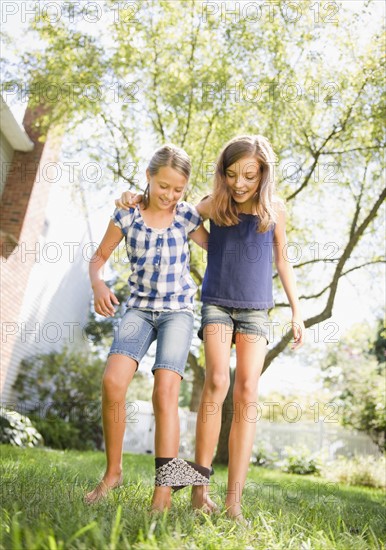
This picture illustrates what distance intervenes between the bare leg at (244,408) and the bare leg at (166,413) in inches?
11.1

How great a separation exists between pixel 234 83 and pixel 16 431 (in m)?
5.44

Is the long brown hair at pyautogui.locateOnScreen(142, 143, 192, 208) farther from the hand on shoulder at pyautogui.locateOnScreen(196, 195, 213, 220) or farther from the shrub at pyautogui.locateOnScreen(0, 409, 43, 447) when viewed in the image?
the shrub at pyautogui.locateOnScreen(0, 409, 43, 447)

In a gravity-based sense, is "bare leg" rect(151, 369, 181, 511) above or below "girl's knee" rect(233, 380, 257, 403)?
below

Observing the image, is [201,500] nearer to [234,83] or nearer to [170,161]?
[170,161]

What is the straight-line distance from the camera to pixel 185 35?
812 centimetres

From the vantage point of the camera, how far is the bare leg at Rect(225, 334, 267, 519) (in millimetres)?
2676

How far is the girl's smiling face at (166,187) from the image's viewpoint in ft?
9.55

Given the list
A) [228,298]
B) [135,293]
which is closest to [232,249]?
[228,298]

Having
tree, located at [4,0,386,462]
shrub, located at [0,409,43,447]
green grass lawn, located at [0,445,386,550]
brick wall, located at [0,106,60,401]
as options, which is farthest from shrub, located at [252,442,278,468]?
green grass lawn, located at [0,445,386,550]

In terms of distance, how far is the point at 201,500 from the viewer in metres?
2.57

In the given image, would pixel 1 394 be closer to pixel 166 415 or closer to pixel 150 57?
pixel 150 57

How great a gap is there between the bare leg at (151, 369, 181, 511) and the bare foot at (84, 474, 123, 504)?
0.91 feet

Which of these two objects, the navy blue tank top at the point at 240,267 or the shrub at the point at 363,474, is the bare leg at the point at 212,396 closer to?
the navy blue tank top at the point at 240,267

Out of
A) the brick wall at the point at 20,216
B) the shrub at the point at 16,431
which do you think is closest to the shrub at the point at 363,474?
the shrub at the point at 16,431
